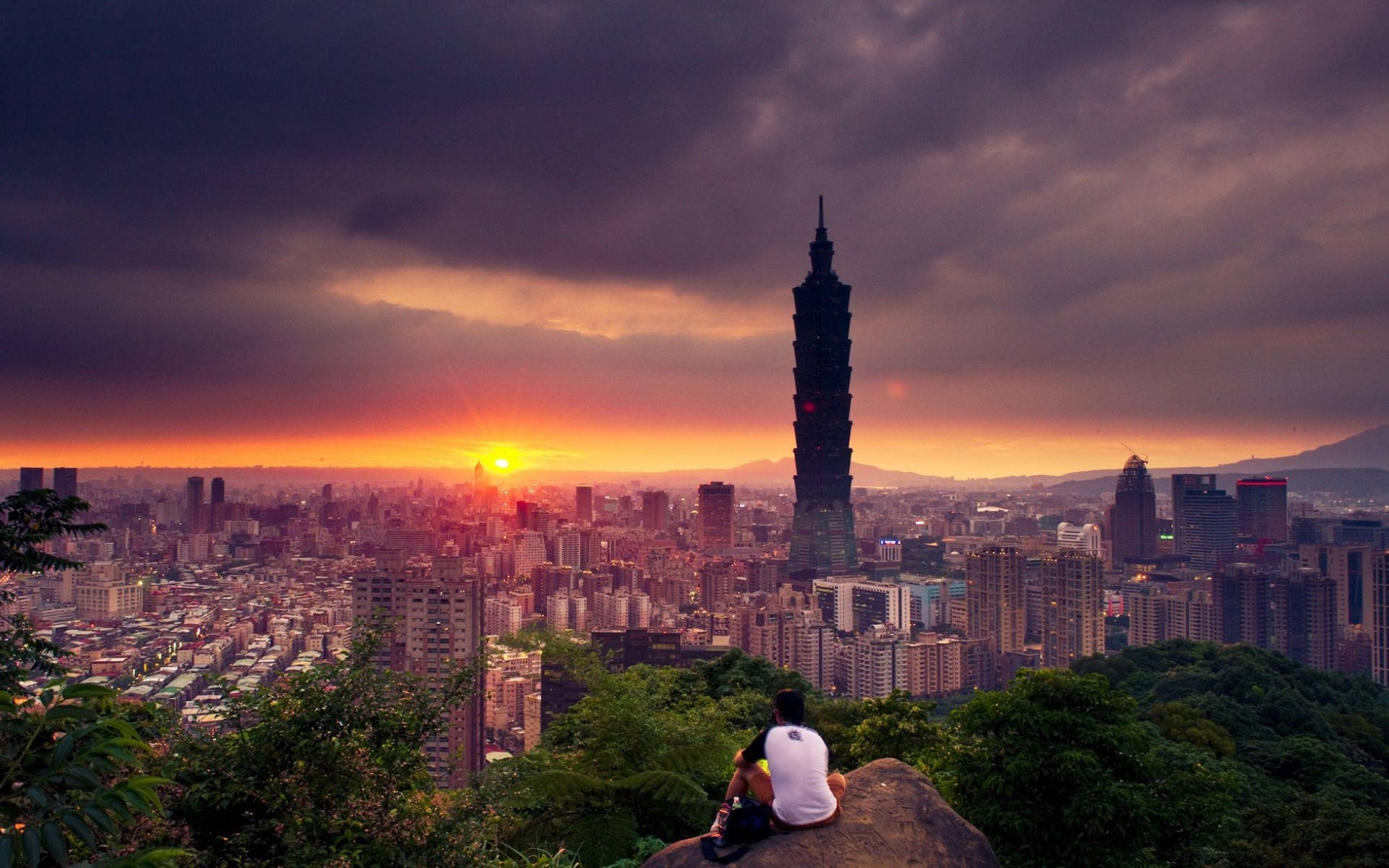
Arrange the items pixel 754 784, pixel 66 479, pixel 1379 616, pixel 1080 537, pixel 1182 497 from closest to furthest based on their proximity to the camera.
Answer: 1. pixel 754 784
2. pixel 66 479
3. pixel 1379 616
4. pixel 1080 537
5. pixel 1182 497

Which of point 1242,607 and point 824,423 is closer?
point 1242,607

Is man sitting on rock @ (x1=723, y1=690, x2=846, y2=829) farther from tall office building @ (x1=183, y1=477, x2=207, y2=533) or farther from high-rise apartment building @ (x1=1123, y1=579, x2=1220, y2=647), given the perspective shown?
high-rise apartment building @ (x1=1123, y1=579, x2=1220, y2=647)

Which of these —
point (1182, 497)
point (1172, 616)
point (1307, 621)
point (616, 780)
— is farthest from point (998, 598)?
point (616, 780)

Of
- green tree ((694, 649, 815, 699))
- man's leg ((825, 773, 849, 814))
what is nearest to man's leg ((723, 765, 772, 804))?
man's leg ((825, 773, 849, 814))

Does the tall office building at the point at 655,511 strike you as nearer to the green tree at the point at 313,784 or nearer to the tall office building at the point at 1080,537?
the tall office building at the point at 1080,537

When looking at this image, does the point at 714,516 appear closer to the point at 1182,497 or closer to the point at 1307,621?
the point at 1182,497

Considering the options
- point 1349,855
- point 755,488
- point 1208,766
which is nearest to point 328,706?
point 1349,855

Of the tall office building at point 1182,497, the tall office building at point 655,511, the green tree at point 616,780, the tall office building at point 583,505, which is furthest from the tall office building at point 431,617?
the tall office building at point 1182,497
